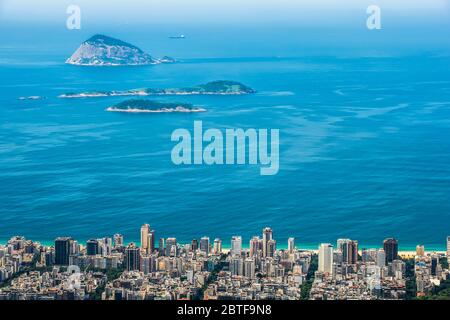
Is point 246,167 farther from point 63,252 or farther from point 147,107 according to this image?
point 147,107

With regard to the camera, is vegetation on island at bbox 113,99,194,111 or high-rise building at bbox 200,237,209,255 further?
vegetation on island at bbox 113,99,194,111

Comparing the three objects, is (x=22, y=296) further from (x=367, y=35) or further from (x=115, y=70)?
(x=367, y=35)

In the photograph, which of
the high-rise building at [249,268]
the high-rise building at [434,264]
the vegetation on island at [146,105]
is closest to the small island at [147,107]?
the vegetation on island at [146,105]

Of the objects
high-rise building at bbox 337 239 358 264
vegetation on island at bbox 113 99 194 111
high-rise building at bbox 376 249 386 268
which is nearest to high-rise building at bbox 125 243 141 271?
high-rise building at bbox 337 239 358 264

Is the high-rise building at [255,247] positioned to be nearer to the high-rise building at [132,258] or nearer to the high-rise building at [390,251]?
the high-rise building at [132,258]

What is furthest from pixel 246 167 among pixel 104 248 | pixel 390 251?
pixel 390 251

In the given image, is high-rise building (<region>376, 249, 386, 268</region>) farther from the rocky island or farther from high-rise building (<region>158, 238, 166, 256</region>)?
the rocky island
